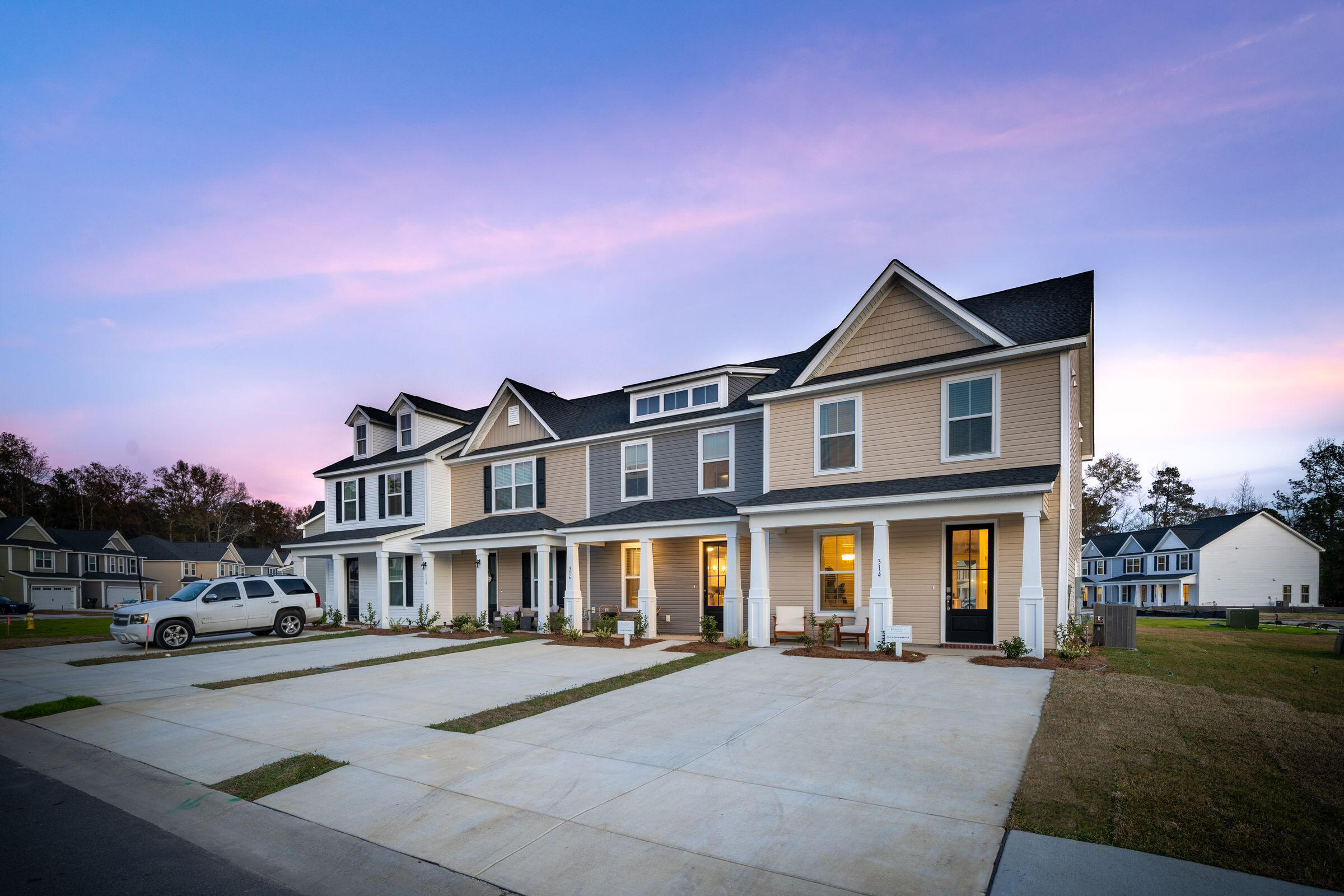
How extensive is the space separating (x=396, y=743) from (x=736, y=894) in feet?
17.2

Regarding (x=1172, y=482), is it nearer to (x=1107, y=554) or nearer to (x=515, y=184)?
(x=1107, y=554)

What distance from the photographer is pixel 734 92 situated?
52.1 feet

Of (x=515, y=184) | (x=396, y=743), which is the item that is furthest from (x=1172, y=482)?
(x=396, y=743)

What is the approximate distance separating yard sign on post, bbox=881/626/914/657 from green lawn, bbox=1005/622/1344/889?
2723 millimetres

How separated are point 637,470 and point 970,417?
32.7 feet

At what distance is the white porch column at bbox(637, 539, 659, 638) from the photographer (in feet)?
58.4

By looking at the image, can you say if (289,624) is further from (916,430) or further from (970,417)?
(970,417)

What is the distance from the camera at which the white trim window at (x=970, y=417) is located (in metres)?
14.0

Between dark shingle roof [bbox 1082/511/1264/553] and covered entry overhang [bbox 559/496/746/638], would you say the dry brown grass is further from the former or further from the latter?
dark shingle roof [bbox 1082/511/1264/553]

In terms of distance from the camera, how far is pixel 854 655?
1330cm

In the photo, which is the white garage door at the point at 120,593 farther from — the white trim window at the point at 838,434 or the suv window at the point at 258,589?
the white trim window at the point at 838,434

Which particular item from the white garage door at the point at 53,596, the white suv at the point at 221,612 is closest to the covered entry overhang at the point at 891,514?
the white suv at the point at 221,612

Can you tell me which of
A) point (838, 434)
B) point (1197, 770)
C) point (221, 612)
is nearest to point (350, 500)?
point (221, 612)

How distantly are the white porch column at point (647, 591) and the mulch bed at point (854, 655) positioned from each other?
186 inches
